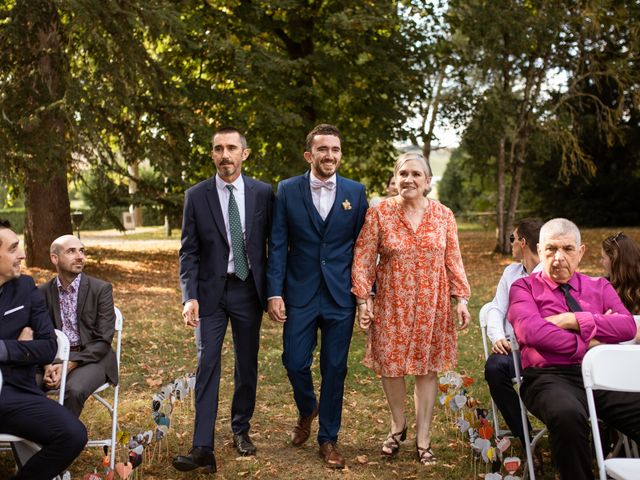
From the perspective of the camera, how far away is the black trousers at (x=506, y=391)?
468 centimetres

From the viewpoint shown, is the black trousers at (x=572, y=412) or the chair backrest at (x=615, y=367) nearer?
the chair backrest at (x=615, y=367)

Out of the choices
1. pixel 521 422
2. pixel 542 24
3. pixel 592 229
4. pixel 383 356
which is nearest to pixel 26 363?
pixel 383 356

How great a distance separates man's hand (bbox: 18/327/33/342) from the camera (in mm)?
4092

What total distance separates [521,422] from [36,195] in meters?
12.4

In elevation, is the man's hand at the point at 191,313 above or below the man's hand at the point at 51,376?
above

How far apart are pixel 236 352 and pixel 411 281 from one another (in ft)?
4.31

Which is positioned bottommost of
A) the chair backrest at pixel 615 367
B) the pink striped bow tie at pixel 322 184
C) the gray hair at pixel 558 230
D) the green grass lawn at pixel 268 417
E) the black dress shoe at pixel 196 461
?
the green grass lawn at pixel 268 417

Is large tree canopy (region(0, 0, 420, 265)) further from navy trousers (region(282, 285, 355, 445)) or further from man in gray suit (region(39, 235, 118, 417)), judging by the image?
navy trousers (region(282, 285, 355, 445))

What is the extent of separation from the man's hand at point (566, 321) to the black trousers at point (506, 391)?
725 mm

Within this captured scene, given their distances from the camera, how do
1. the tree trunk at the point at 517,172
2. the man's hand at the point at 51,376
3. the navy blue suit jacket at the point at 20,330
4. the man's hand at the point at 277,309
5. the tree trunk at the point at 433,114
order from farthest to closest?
1. the tree trunk at the point at 517,172
2. the tree trunk at the point at 433,114
3. the man's hand at the point at 277,309
4. the man's hand at the point at 51,376
5. the navy blue suit jacket at the point at 20,330

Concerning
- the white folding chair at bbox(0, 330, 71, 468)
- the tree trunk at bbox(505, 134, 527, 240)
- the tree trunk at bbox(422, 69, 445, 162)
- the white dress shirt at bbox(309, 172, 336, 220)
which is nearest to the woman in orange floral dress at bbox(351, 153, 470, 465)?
the white dress shirt at bbox(309, 172, 336, 220)

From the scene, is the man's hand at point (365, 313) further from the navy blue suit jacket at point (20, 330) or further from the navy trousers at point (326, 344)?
the navy blue suit jacket at point (20, 330)

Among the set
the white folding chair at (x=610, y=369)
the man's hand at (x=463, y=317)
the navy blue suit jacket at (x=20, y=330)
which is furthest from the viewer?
the man's hand at (x=463, y=317)

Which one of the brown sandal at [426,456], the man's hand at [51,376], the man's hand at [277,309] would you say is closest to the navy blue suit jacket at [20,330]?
the man's hand at [51,376]
